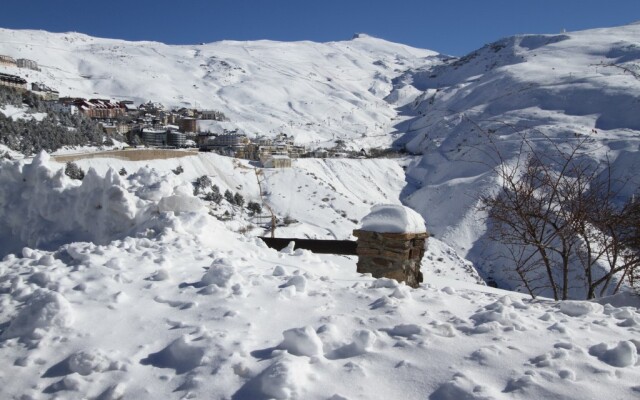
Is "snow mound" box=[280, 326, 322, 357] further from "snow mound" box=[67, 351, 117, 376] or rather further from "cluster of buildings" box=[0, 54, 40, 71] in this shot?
"cluster of buildings" box=[0, 54, 40, 71]

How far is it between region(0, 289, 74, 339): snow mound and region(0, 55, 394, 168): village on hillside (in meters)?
38.3

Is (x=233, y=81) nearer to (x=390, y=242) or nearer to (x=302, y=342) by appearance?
(x=390, y=242)

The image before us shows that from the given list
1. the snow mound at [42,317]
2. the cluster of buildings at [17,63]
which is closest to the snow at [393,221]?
the snow mound at [42,317]

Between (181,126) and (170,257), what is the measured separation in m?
71.5

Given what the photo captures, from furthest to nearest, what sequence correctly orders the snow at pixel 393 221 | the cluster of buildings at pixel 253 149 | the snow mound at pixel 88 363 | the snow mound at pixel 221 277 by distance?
1. the cluster of buildings at pixel 253 149
2. the snow at pixel 393 221
3. the snow mound at pixel 221 277
4. the snow mound at pixel 88 363

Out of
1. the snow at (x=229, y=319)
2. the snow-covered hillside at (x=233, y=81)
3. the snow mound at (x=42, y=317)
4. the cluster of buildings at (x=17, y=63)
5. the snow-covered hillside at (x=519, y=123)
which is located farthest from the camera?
the snow-covered hillside at (x=233, y=81)

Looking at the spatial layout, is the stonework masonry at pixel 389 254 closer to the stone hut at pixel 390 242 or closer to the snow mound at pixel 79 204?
the stone hut at pixel 390 242

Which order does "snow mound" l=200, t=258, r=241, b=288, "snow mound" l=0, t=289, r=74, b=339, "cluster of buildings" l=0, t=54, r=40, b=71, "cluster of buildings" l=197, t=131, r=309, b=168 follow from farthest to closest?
"cluster of buildings" l=0, t=54, r=40, b=71 < "cluster of buildings" l=197, t=131, r=309, b=168 < "snow mound" l=200, t=258, r=241, b=288 < "snow mound" l=0, t=289, r=74, b=339

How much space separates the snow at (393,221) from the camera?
5223 millimetres

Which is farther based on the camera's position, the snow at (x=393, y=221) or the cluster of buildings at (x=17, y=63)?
the cluster of buildings at (x=17, y=63)

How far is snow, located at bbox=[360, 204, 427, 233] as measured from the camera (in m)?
5.22

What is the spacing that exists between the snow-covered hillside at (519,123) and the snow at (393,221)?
482 centimetres

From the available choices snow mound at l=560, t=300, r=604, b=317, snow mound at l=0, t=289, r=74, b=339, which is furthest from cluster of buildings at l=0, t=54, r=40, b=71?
snow mound at l=560, t=300, r=604, b=317

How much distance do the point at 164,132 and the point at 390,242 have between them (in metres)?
54.5
